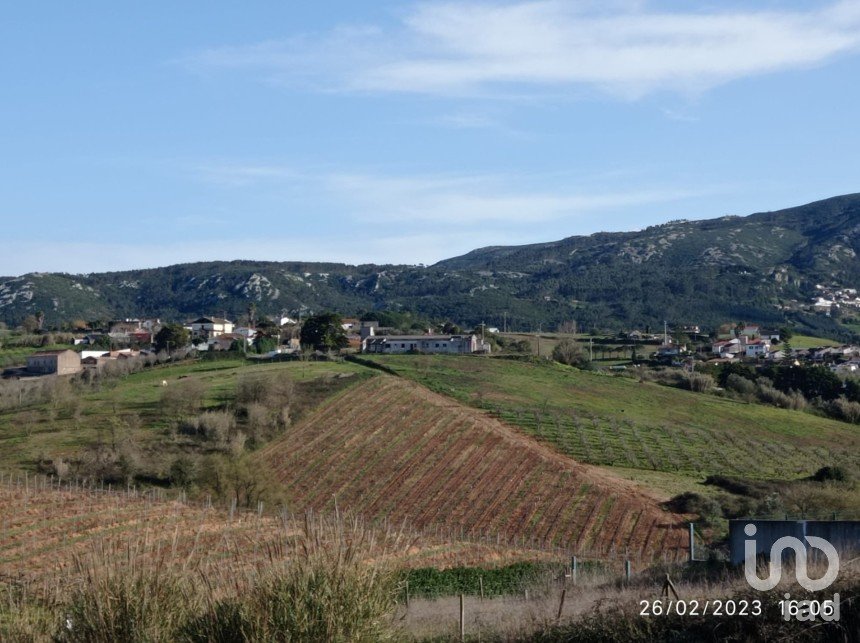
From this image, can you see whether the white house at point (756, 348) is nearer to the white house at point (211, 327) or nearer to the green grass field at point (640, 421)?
the green grass field at point (640, 421)

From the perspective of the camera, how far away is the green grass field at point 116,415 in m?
53.5

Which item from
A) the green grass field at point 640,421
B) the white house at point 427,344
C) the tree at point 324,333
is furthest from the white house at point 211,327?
the green grass field at point 640,421

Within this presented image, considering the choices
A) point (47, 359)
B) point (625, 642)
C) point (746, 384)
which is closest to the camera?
point (625, 642)

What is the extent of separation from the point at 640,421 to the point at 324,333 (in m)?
38.4

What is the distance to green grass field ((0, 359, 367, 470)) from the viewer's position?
176 feet

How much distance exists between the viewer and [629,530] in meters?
39.6

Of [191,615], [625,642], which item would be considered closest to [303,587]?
[191,615]

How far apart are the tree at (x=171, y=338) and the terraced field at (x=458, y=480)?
4687 centimetres

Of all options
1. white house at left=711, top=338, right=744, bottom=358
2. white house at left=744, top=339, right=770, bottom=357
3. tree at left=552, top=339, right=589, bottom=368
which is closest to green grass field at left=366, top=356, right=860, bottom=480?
tree at left=552, top=339, right=589, bottom=368

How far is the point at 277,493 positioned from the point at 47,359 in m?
56.8

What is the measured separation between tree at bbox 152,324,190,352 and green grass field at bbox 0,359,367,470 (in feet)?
76.9

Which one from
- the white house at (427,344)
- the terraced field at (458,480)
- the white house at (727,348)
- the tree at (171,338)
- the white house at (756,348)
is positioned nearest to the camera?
the terraced field at (458,480)

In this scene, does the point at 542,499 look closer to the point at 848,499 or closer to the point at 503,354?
the point at 848,499

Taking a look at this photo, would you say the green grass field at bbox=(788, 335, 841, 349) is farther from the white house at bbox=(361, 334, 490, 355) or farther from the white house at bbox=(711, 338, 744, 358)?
the white house at bbox=(361, 334, 490, 355)
